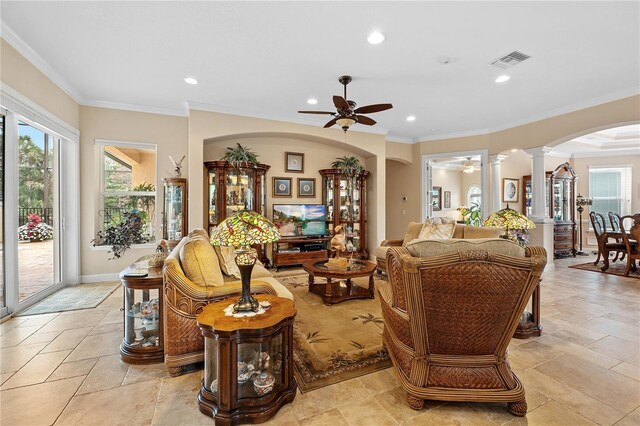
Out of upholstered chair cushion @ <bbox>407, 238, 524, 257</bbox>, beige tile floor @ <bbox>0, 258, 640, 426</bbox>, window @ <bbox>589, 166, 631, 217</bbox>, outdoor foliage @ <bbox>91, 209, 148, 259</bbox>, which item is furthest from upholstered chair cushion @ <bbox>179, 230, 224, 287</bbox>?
window @ <bbox>589, 166, 631, 217</bbox>

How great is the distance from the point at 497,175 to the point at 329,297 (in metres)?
4.89

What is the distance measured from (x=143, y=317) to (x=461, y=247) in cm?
253

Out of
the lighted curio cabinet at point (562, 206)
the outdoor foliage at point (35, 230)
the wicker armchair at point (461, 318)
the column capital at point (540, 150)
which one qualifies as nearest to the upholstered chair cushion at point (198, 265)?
the wicker armchair at point (461, 318)

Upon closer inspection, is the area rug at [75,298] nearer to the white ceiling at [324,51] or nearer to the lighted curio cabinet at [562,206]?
the white ceiling at [324,51]

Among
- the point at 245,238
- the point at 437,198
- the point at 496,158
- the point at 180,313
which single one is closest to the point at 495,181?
the point at 496,158

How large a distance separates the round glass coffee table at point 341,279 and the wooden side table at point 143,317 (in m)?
1.78

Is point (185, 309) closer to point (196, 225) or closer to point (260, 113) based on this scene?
point (196, 225)

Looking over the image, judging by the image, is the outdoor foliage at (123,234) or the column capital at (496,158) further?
the column capital at (496,158)

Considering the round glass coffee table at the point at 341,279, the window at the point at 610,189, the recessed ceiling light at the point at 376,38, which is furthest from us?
the window at the point at 610,189

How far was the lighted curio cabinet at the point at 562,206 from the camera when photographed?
708 centimetres

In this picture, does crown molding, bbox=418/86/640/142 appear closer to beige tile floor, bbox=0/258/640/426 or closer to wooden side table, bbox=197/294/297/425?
beige tile floor, bbox=0/258/640/426

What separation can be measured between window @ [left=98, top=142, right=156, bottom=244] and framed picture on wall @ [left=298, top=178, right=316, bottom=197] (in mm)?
2716

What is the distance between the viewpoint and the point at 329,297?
141 inches

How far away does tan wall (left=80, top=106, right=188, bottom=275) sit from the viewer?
465cm
